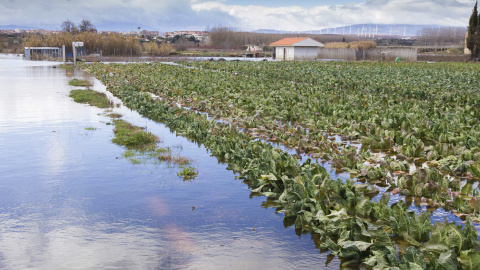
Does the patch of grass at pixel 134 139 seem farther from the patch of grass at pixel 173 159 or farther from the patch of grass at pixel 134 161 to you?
the patch of grass at pixel 134 161

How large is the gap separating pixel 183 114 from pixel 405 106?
777 centimetres

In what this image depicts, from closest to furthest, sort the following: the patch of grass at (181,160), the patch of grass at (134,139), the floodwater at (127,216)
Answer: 1. the floodwater at (127,216)
2. the patch of grass at (181,160)
3. the patch of grass at (134,139)

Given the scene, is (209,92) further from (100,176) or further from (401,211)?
(401,211)

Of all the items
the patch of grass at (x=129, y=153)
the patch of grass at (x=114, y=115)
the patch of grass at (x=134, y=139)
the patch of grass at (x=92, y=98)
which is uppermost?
the patch of grass at (x=92, y=98)

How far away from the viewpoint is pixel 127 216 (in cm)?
765

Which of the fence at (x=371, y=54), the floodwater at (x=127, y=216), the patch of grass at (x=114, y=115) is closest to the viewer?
the floodwater at (x=127, y=216)

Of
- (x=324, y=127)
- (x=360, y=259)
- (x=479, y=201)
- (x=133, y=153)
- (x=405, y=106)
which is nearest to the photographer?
(x=360, y=259)

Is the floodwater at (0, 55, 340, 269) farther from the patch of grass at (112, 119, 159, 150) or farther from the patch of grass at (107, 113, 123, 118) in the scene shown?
the patch of grass at (107, 113, 123, 118)

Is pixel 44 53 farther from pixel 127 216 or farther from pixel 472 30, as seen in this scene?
pixel 127 216

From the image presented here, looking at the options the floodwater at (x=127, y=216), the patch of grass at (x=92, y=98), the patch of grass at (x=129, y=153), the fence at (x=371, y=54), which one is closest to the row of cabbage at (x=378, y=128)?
the floodwater at (x=127, y=216)

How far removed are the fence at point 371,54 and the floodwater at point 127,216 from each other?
66499 mm

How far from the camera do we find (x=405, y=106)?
1802 cm

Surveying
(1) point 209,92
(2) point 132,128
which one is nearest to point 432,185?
A: (2) point 132,128

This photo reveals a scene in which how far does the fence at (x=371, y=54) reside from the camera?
73.9 meters
